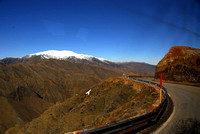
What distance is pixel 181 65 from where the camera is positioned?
23031 millimetres

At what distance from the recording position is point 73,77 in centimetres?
12650

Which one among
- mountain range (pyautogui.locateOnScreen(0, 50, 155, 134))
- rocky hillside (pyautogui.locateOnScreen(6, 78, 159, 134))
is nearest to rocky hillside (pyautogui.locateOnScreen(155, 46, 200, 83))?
rocky hillside (pyautogui.locateOnScreen(6, 78, 159, 134))

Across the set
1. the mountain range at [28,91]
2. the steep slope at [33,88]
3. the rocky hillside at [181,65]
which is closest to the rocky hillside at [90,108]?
the rocky hillside at [181,65]

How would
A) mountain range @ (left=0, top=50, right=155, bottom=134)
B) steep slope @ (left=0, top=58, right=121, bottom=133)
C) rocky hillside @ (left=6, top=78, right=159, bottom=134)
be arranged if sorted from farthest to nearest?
steep slope @ (left=0, top=58, right=121, bottom=133) < mountain range @ (left=0, top=50, right=155, bottom=134) < rocky hillside @ (left=6, top=78, right=159, bottom=134)

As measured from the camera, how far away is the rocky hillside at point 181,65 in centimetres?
2033

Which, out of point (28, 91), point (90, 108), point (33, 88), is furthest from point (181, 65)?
point (33, 88)

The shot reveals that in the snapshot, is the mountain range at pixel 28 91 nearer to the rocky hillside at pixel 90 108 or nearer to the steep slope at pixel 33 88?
the steep slope at pixel 33 88

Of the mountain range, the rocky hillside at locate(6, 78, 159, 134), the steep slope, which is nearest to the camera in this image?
the rocky hillside at locate(6, 78, 159, 134)

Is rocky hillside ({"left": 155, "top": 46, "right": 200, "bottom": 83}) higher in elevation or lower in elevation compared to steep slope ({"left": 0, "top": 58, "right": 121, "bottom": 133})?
higher

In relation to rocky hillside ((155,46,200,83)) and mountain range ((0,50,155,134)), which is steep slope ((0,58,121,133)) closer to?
mountain range ((0,50,155,134))

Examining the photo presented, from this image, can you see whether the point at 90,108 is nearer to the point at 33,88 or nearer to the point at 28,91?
the point at 28,91

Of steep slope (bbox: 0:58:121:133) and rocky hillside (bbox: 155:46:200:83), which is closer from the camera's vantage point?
rocky hillside (bbox: 155:46:200:83)

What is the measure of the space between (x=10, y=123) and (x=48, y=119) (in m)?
24.7

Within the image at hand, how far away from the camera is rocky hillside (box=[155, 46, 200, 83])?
66.7ft
